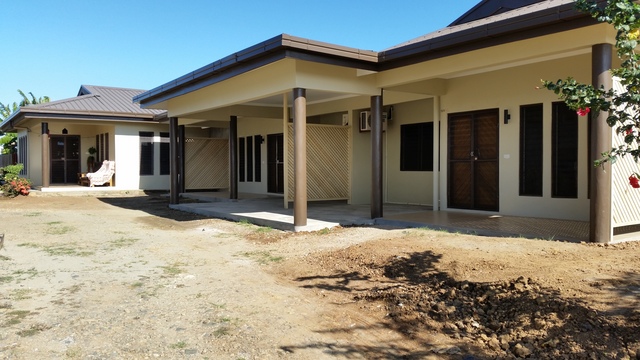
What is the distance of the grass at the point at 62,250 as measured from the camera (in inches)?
296

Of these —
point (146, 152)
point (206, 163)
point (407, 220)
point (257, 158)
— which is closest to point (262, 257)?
point (407, 220)

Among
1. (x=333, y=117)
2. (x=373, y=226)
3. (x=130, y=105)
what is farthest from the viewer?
(x=130, y=105)

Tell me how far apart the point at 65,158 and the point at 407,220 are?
1908cm

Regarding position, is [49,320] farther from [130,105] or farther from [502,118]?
[130,105]

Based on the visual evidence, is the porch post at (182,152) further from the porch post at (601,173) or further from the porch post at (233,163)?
the porch post at (601,173)

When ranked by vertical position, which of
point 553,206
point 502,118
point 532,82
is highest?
point 532,82

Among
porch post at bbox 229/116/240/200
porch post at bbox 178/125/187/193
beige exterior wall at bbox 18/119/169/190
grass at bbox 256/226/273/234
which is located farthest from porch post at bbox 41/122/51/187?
grass at bbox 256/226/273/234

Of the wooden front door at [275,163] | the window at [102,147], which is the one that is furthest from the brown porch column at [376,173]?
the window at [102,147]

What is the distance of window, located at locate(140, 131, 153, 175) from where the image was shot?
20.6 m

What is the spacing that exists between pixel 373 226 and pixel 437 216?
1.45 meters

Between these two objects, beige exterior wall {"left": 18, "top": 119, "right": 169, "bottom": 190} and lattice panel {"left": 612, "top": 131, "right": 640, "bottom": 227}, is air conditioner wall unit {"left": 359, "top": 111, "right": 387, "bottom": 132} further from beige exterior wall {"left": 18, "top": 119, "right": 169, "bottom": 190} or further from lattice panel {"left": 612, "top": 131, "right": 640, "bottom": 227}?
beige exterior wall {"left": 18, "top": 119, "right": 169, "bottom": 190}

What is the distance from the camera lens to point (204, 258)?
723cm

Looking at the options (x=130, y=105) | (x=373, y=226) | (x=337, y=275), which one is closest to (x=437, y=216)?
(x=373, y=226)

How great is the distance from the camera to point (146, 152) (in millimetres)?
20781
